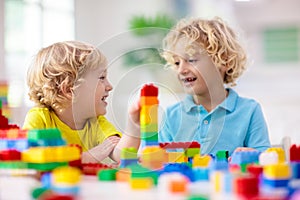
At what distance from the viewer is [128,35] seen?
85cm

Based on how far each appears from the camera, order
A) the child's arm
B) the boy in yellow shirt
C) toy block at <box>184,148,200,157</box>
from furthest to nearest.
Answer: the boy in yellow shirt
toy block at <box>184,148,200,157</box>
the child's arm

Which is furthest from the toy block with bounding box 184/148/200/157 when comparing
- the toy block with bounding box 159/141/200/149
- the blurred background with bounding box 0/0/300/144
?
the blurred background with bounding box 0/0/300/144

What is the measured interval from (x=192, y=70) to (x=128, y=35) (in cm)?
37

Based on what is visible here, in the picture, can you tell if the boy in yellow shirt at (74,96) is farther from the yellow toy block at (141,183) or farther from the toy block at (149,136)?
the yellow toy block at (141,183)

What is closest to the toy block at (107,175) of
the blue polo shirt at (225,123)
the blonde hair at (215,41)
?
the blue polo shirt at (225,123)

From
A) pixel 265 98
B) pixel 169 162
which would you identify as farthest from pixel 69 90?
pixel 265 98

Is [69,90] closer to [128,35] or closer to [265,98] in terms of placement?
[128,35]

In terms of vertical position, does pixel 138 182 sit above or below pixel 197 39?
below

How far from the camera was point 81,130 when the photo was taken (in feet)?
3.42

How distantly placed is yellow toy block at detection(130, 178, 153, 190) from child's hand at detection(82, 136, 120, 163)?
32 centimetres

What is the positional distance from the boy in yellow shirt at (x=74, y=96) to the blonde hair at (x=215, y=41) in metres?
0.24

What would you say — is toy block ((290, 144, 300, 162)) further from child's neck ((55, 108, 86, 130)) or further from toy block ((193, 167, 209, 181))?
child's neck ((55, 108, 86, 130))

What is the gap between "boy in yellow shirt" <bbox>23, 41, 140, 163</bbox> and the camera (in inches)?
37.5

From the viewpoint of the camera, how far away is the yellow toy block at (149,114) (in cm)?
69
